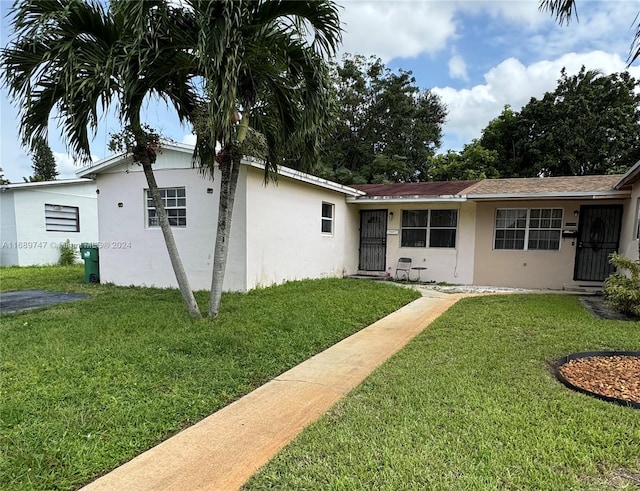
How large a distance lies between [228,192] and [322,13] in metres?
3.04

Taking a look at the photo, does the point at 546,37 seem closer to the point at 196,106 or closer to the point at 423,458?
the point at 196,106

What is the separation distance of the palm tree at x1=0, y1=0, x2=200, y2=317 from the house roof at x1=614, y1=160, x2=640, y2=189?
27.0ft

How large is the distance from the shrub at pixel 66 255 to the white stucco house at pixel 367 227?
626 centimetres

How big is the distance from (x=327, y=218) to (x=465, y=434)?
30.1 ft

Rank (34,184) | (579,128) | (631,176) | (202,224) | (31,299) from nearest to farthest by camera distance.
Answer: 1. (631,176)
2. (31,299)
3. (202,224)
4. (34,184)
5. (579,128)

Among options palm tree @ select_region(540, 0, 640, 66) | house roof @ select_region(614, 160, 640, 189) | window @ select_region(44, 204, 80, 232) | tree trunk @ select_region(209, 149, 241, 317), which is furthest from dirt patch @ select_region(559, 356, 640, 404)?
window @ select_region(44, 204, 80, 232)

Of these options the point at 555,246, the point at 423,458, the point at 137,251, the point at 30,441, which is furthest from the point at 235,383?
the point at 555,246

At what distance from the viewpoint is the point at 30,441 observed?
2676 mm

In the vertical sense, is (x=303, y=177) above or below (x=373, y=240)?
above

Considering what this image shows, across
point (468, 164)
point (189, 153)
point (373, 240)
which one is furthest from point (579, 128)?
point (189, 153)

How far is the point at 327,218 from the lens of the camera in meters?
11.6

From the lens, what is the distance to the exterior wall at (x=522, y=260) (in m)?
10.5

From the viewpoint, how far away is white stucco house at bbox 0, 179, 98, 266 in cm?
1419

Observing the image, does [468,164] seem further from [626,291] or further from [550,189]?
[626,291]
